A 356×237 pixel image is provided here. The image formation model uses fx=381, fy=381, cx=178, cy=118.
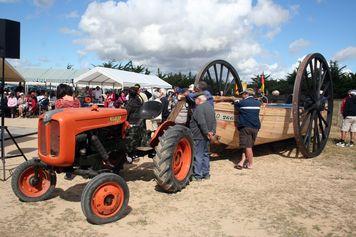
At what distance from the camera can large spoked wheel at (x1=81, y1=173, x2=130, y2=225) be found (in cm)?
397

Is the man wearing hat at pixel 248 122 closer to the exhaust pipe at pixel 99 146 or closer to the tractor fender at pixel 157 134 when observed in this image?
the tractor fender at pixel 157 134

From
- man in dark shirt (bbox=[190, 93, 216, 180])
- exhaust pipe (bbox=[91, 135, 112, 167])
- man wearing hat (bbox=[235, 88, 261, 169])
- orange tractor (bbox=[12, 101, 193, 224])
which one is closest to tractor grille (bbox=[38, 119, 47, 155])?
orange tractor (bbox=[12, 101, 193, 224])

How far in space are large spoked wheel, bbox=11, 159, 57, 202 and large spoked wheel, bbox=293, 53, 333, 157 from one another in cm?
471

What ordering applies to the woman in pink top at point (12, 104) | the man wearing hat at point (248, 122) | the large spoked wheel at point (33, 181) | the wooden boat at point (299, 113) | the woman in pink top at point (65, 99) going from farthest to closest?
1. the woman in pink top at point (12, 104)
2. the wooden boat at point (299, 113)
3. the man wearing hat at point (248, 122)
4. the woman in pink top at point (65, 99)
5. the large spoked wheel at point (33, 181)

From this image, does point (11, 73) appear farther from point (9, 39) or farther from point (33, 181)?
point (33, 181)

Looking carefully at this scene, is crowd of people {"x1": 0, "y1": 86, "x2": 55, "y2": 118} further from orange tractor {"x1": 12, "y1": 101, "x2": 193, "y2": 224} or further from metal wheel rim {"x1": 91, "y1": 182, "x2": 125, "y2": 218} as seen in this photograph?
metal wheel rim {"x1": 91, "y1": 182, "x2": 125, "y2": 218}

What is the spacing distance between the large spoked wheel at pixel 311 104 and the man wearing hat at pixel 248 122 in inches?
34.4

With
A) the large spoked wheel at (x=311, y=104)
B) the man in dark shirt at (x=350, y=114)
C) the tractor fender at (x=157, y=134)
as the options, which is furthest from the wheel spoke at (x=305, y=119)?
the tractor fender at (x=157, y=134)

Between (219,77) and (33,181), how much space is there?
6.30 meters

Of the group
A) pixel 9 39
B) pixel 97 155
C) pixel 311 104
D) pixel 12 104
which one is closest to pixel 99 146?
pixel 97 155

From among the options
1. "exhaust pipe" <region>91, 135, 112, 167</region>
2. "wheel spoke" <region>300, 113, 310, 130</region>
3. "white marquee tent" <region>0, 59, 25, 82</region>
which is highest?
"white marquee tent" <region>0, 59, 25, 82</region>

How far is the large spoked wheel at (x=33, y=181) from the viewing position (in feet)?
15.4

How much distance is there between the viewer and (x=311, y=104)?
27.5ft

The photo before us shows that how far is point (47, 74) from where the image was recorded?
2962cm
